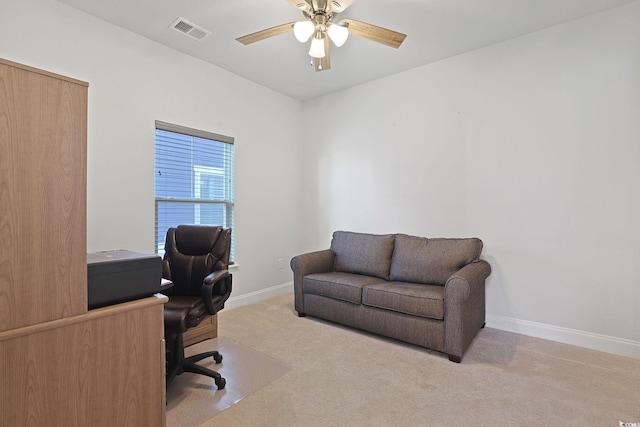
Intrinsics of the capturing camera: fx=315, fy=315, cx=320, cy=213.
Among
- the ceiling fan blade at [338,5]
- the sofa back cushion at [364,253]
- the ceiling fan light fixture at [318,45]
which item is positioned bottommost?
the sofa back cushion at [364,253]

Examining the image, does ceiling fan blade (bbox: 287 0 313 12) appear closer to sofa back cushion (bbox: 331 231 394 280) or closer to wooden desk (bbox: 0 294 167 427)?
wooden desk (bbox: 0 294 167 427)

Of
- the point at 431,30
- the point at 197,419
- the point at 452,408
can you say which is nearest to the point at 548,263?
the point at 452,408

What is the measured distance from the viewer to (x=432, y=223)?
11.4 ft

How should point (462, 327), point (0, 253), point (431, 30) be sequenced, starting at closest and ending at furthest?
point (0, 253) → point (462, 327) → point (431, 30)

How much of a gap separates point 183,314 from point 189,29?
7.97 feet

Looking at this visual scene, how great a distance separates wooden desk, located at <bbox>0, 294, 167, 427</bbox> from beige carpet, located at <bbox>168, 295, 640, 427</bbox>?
1.54ft

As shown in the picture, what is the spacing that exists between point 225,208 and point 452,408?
115 inches

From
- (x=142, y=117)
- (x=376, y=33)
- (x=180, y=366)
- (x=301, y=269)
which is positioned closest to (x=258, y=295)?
(x=301, y=269)

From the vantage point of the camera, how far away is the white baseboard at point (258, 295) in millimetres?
3674

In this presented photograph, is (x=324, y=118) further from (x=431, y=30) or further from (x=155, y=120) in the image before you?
(x=155, y=120)

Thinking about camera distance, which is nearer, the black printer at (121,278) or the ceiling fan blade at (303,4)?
the black printer at (121,278)

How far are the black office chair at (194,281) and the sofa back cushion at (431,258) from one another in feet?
5.65

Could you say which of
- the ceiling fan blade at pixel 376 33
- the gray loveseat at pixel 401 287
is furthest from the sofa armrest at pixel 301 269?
the ceiling fan blade at pixel 376 33

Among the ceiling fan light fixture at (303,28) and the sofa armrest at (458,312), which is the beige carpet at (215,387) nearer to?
the sofa armrest at (458,312)
